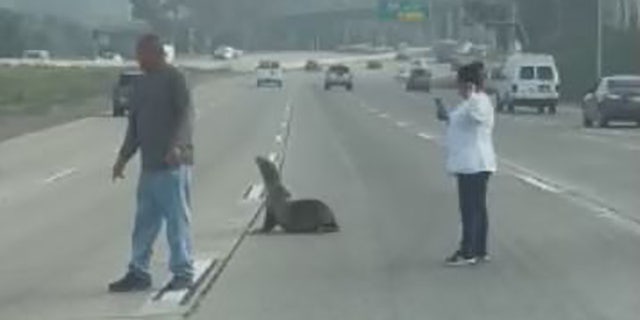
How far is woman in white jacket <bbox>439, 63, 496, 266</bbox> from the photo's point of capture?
14.4m

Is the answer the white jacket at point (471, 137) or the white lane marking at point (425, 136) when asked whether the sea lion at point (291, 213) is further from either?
the white lane marking at point (425, 136)

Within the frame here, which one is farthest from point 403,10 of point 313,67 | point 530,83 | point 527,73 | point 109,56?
point 527,73

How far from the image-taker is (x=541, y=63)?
208 feet

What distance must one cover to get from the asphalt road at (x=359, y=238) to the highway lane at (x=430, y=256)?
0.9 inches

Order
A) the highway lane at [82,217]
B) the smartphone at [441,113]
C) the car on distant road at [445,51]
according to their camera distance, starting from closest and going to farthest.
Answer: the highway lane at [82,217], the smartphone at [441,113], the car on distant road at [445,51]

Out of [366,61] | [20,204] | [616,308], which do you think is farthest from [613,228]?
[366,61]

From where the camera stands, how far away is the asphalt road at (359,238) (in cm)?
1227

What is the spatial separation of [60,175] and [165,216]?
56.6 ft

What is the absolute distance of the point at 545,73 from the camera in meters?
62.1

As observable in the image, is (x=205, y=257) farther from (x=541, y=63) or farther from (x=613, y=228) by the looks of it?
(x=541, y=63)

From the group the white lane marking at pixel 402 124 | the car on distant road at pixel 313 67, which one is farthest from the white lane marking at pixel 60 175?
the car on distant road at pixel 313 67

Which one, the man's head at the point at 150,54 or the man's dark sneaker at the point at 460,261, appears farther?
the man's dark sneaker at the point at 460,261

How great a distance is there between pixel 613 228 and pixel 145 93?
7.26 meters

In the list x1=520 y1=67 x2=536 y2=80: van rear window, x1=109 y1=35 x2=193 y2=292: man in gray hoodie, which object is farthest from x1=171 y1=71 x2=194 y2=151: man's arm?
x1=520 y1=67 x2=536 y2=80: van rear window
